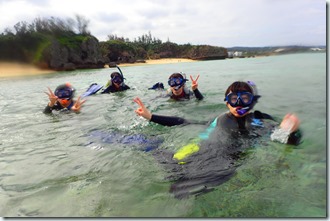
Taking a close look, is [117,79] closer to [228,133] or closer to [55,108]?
[55,108]

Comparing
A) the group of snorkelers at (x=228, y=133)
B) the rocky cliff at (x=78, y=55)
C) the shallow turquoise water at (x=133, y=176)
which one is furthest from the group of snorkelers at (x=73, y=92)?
the rocky cliff at (x=78, y=55)

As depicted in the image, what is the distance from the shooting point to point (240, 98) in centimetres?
357

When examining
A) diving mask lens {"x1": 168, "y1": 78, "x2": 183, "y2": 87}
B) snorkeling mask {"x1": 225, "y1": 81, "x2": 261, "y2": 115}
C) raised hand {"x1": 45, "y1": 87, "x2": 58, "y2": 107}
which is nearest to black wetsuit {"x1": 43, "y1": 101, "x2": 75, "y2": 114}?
raised hand {"x1": 45, "y1": 87, "x2": 58, "y2": 107}

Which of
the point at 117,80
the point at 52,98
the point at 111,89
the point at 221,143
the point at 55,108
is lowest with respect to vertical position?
the point at 111,89

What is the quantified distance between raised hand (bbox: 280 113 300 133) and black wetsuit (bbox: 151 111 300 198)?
14cm

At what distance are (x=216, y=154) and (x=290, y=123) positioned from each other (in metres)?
0.98

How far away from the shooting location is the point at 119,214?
227 centimetres

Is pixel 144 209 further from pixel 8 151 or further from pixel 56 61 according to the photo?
pixel 56 61

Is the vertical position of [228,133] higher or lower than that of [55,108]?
higher

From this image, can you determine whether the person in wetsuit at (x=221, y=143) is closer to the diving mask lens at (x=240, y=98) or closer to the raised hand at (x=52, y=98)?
the diving mask lens at (x=240, y=98)

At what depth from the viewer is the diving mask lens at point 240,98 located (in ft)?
11.6

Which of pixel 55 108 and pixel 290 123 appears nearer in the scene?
pixel 290 123

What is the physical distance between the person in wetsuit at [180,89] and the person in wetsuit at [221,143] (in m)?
2.98

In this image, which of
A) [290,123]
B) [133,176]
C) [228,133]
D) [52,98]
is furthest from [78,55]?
[290,123]
